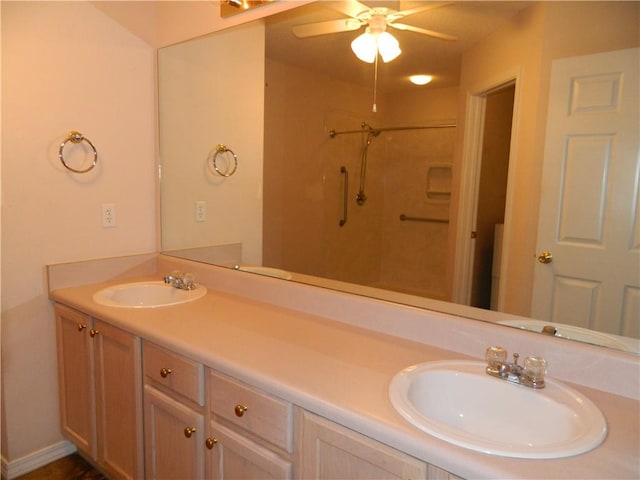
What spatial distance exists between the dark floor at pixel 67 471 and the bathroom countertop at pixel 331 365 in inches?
30.3

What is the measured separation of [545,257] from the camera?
126 cm

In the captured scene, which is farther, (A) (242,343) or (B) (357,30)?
(B) (357,30)

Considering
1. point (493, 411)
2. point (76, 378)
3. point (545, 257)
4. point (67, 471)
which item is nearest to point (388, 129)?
point (545, 257)

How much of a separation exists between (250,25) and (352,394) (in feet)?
5.30

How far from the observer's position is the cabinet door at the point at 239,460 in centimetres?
111

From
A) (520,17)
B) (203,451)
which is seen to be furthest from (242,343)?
(520,17)

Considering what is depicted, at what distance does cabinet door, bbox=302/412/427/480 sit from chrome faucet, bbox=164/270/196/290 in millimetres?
1106

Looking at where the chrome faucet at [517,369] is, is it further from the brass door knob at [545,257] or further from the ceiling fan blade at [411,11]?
the ceiling fan blade at [411,11]

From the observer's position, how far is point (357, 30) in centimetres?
165

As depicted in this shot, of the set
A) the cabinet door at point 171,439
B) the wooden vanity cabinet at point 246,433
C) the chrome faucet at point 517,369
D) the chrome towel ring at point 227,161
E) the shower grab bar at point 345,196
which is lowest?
the cabinet door at point 171,439

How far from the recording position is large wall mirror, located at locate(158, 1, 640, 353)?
1152 millimetres

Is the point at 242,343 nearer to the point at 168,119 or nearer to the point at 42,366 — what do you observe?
the point at 42,366

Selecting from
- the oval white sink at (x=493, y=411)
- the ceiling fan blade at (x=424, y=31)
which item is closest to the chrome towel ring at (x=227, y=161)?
the ceiling fan blade at (x=424, y=31)

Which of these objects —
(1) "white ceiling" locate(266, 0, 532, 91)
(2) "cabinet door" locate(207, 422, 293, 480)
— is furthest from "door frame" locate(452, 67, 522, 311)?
(2) "cabinet door" locate(207, 422, 293, 480)
